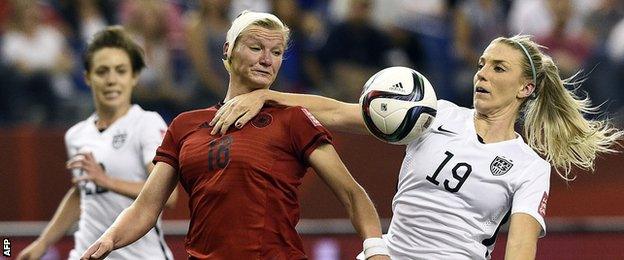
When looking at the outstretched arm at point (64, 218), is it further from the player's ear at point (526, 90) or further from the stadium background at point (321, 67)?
the player's ear at point (526, 90)

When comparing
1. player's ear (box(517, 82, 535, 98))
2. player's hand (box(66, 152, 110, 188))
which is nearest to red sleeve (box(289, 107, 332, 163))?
player's ear (box(517, 82, 535, 98))

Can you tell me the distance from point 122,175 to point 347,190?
7.85 ft

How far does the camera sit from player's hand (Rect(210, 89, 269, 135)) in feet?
18.5

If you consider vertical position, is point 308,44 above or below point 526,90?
below

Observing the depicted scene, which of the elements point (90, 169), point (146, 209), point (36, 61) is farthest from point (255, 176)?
point (36, 61)

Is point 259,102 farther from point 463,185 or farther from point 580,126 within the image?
point 580,126

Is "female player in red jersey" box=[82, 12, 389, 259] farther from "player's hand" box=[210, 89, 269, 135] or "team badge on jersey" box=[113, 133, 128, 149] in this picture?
"team badge on jersey" box=[113, 133, 128, 149]

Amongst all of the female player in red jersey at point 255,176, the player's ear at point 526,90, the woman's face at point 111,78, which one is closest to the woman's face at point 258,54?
the female player in red jersey at point 255,176

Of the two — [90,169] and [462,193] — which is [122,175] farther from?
[462,193]

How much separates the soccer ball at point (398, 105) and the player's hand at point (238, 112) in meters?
0.55

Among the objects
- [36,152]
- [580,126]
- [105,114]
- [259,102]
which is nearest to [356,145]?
[36,152]

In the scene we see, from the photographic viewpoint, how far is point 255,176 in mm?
5527

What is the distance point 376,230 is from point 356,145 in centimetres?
602

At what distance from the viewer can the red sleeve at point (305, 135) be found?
5570mm
